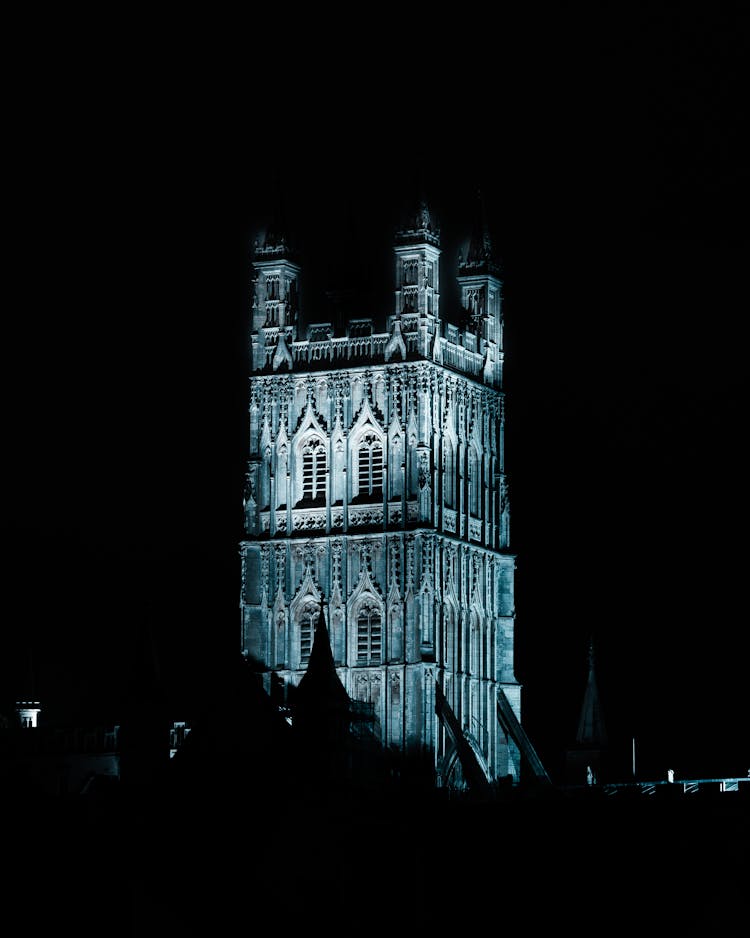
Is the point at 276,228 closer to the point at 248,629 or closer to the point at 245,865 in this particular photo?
the point at 248,629

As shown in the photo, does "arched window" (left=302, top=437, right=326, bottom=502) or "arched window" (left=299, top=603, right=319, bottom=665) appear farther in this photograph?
"arched window" (left=302, top=437, right=326, bottom=502)

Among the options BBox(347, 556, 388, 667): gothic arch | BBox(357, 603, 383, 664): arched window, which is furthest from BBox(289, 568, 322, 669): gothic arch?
BBox(357, 603, 383, 664): arched window

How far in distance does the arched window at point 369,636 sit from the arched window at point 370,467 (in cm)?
396

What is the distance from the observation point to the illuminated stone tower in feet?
406

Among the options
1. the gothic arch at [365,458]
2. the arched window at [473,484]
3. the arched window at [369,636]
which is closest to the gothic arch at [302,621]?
the arched window at [369,636]

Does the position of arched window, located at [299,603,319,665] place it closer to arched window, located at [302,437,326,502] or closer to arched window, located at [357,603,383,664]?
arched window, located at [357,603,383,664]

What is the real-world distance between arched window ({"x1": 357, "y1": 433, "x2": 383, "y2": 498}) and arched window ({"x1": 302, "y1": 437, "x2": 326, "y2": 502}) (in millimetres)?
1410

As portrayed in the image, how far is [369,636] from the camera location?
4894 inches

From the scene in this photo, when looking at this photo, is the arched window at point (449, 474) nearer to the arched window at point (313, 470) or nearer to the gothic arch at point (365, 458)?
the gothic arch at point (365, 458)

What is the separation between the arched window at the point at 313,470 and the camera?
414 ft
